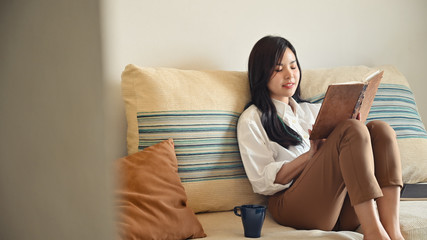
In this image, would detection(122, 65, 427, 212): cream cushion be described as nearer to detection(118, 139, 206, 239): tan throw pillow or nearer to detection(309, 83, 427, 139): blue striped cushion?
detection(118, 139, 206, 239): tan throw pillow

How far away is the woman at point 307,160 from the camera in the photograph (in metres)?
1.48

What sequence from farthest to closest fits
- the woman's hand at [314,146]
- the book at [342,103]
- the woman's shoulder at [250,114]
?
the woman's shoulder at [250,114], the woman's hand at [314,146], the book at [342,103]

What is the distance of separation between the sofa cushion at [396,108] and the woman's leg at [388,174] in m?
0.48

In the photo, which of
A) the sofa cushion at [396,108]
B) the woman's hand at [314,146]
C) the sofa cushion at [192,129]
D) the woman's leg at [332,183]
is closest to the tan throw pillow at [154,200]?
the sofa cushion at [192,129]

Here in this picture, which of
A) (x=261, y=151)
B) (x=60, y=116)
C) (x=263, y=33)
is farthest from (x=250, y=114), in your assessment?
(x=60, y=116)

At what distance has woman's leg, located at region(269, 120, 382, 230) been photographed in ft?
4.79

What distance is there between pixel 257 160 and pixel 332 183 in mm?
338

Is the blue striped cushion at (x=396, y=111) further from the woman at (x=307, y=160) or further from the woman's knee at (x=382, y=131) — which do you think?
the woman's knee at (x=382, y=131)

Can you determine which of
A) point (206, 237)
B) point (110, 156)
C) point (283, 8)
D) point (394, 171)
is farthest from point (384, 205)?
point (110, 156)

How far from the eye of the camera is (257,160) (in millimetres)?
1807

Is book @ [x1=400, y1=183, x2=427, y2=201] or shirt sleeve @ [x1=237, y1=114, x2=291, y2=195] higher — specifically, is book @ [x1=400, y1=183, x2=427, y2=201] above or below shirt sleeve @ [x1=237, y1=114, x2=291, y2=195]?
below

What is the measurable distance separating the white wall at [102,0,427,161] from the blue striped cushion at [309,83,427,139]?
46 cm

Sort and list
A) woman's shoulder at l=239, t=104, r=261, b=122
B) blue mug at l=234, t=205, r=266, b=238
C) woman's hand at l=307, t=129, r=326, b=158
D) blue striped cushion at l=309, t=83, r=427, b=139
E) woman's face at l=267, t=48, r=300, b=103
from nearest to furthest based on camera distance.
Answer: blue mug at l=234, t=205, r=266, b=238 < woman's hand at l=307, t=129, r=326, b=158 < woman's shoulder at l=239, t=104, r=261, b=122 < woman's face at l=267, t=48, r=300, b=103 < blue striped cushion at l=309, t=83, r=427, b=139

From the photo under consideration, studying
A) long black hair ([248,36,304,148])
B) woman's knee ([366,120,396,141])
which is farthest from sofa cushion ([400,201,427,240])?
long black hair ([248,36,304,148])
